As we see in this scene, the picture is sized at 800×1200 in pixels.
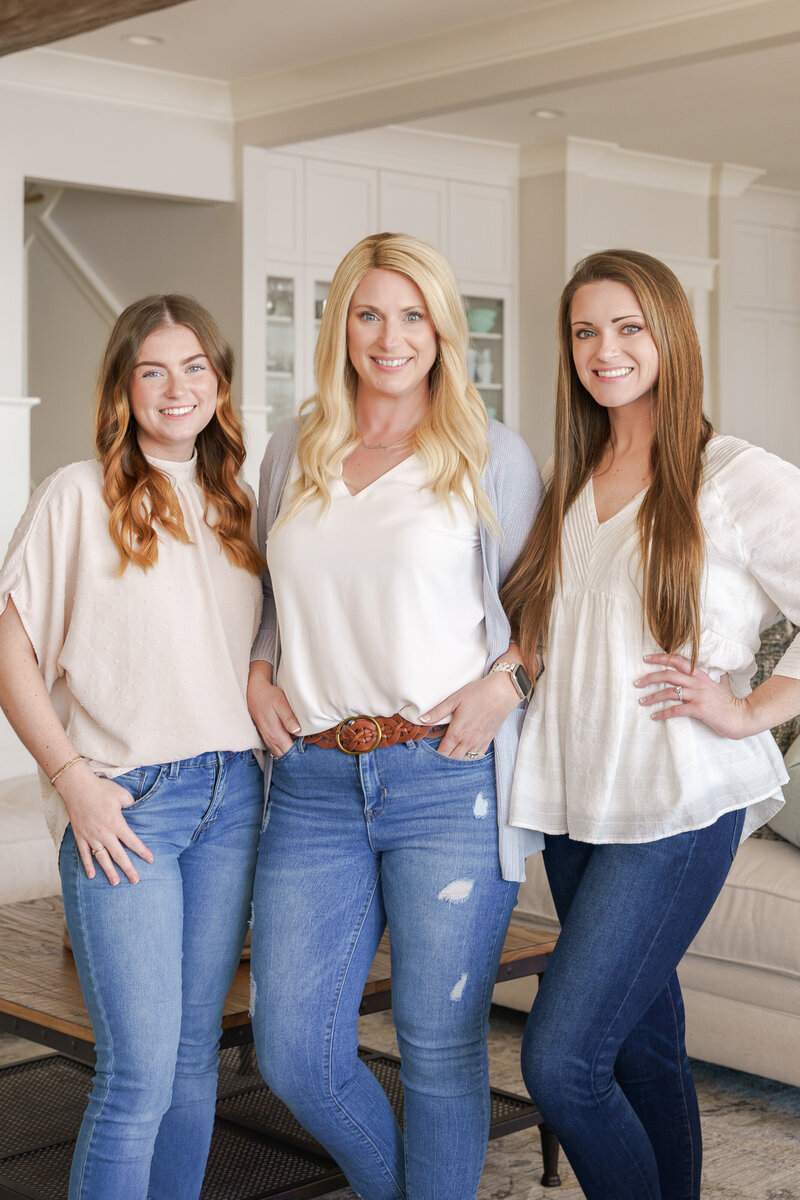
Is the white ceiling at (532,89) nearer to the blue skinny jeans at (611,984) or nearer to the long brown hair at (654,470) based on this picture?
the long brown hair at (654,470)

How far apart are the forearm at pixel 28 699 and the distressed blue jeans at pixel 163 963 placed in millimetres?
110

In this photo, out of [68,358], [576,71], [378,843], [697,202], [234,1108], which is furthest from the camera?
[697,202]

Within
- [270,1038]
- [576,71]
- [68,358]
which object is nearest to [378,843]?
[270,1038]

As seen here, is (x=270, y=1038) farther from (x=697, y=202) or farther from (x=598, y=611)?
(x=697, y=202)

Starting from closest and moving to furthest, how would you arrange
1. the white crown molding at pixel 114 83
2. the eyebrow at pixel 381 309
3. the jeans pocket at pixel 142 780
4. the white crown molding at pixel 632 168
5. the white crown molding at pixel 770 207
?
the jeans pocket at pixel 142 780 → the eyebrow at pixel 381 309 → the white crown molding at pixel 114 83 → the white crown molding at pixel 632 168 → the white crown molding at pixel 770 207

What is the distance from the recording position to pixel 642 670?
1.83 m

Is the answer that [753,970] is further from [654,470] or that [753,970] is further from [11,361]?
[11,361]

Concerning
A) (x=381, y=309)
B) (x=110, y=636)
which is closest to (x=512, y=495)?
(x=381, y=309)

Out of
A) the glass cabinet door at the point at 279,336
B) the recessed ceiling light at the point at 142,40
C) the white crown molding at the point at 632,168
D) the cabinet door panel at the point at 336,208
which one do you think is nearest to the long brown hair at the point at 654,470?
the recessed ceiling light at the point at 142,40

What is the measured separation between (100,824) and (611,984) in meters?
0.70

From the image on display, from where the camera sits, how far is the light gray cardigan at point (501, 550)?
1.89 metres

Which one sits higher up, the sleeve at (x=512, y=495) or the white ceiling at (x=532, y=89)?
the white ceiling at (x=532, y=89)

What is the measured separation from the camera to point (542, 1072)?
1.76 meters

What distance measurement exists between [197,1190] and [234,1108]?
67 cm
